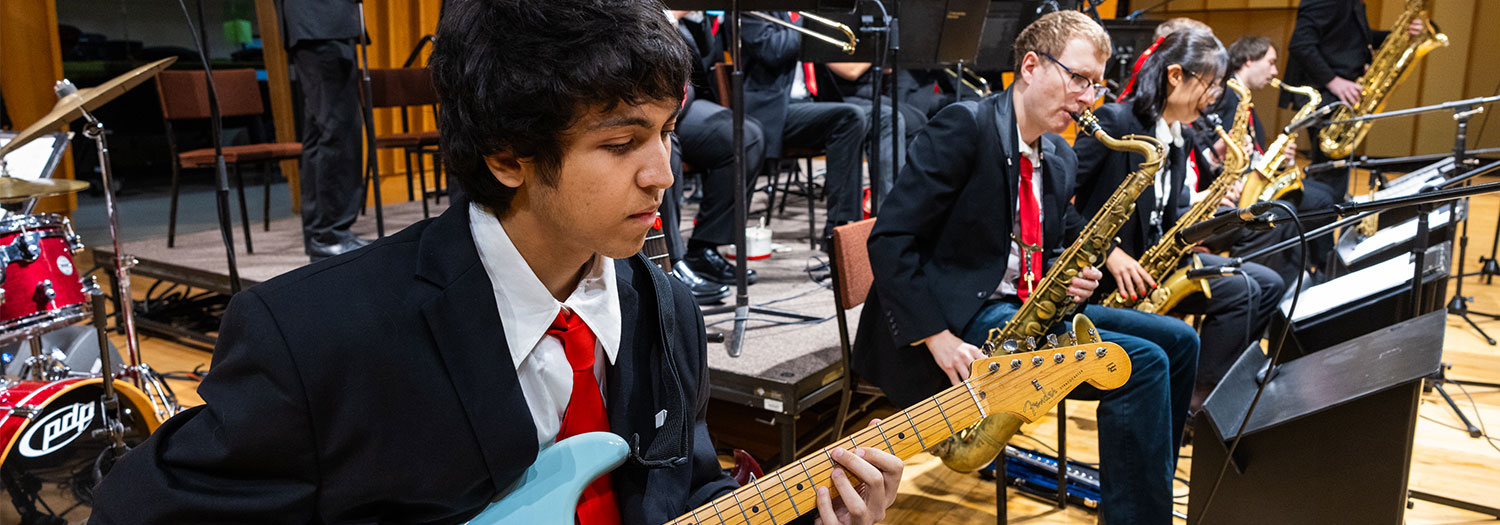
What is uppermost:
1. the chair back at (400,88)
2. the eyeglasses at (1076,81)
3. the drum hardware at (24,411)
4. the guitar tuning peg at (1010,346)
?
the eyeglasses at (1076,81)

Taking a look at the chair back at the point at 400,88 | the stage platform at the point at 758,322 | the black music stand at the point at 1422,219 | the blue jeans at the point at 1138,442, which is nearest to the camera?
the black music stand at the point at 1422,219

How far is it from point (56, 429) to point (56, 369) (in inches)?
21.2

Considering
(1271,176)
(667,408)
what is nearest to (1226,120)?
(1271,176)

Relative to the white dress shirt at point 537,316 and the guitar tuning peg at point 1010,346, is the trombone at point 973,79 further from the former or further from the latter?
the white dress shirt at point 537,316

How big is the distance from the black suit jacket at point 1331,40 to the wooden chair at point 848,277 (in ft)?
14.8

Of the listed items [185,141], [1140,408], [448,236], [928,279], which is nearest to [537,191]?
[448,236]

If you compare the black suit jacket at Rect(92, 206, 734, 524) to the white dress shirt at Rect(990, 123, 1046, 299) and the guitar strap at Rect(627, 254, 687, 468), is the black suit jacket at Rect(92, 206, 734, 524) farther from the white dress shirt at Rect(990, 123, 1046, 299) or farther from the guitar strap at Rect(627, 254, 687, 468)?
the white dress shirt at Rect(990, 123, 1046, 299)

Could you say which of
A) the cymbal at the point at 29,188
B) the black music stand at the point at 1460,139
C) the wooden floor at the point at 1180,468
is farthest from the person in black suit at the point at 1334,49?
the cymbal at the point at 29,188

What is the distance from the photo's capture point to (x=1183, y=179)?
11.8 feet

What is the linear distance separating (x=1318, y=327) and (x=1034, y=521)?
1.13m

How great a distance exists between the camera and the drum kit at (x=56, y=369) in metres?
2.31

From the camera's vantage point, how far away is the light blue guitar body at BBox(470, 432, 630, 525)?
3.76 ft

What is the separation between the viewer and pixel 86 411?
244 centimetres

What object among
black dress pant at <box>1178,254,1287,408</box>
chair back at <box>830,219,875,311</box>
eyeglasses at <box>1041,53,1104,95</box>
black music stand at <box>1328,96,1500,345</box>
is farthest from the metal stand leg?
black dress pant at <box>1178,254,1287,408</box>
